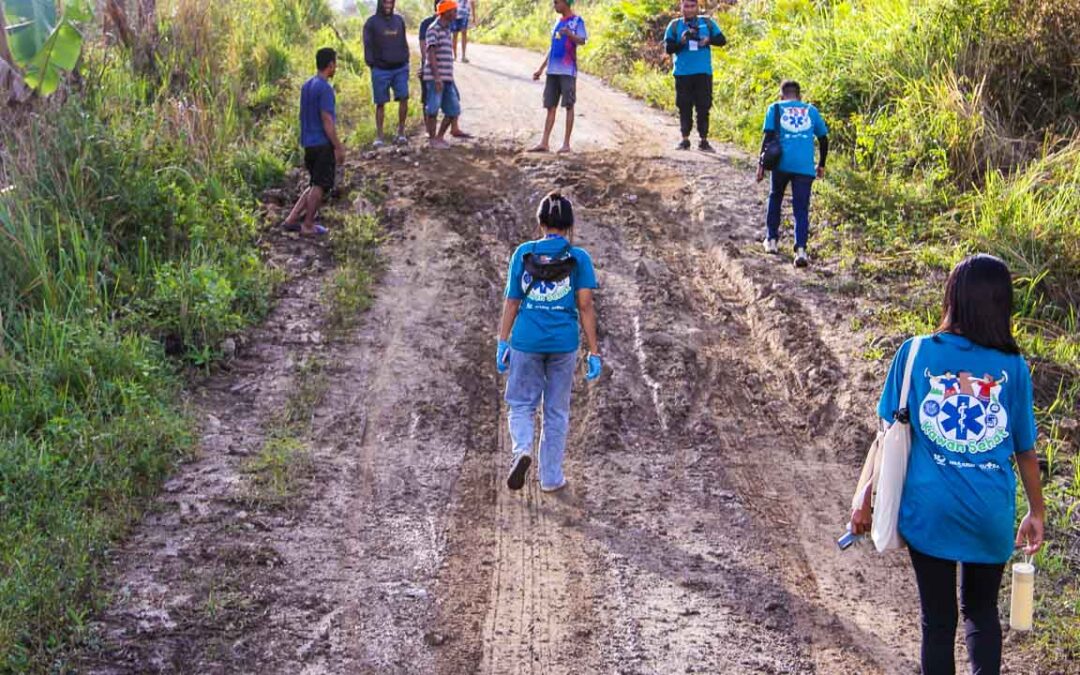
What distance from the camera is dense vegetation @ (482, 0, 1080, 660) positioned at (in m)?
9.08

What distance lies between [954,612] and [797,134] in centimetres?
654

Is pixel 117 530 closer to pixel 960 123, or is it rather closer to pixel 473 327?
pixel 473 327

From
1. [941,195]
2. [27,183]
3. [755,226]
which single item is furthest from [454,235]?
[941,195]

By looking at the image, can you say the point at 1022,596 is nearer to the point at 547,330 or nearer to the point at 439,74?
the point at 547,330

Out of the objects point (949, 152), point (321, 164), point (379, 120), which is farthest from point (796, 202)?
point (379, 120)

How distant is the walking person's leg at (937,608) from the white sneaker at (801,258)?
633 centimetres

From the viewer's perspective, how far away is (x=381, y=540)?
21.1 feet

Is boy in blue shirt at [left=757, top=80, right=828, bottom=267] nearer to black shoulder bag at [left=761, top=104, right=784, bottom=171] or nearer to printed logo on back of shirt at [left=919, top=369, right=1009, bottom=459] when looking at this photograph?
black shoulder bag at [left=761, top=104, right=784, bottom=171]

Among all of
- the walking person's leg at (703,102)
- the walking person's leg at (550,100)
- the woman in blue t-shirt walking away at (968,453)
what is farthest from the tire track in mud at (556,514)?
the walking person's leg at (703,102)

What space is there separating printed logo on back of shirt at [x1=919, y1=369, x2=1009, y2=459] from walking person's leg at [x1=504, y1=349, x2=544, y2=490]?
3.01 m

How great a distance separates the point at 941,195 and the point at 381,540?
274 inches

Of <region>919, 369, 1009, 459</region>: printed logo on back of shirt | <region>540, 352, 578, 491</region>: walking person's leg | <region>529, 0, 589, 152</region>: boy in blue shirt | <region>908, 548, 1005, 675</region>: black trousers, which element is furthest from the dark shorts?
<region>908, 548, 1005, 675</region>: black trousers

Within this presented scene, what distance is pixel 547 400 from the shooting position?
23.2 feet

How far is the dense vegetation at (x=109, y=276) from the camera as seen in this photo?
20.1 ft
